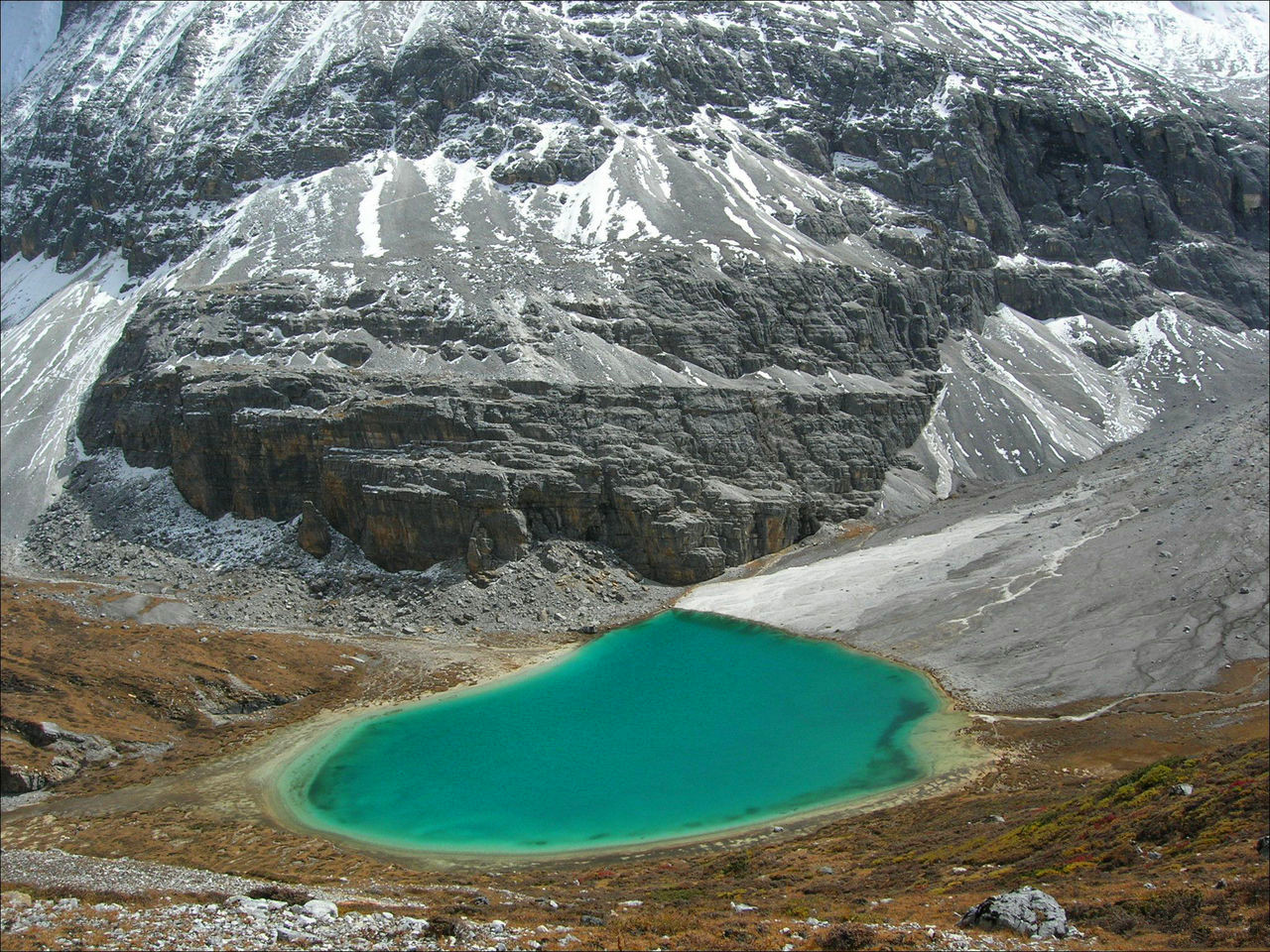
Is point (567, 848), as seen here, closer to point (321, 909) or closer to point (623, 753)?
point (623, 753)

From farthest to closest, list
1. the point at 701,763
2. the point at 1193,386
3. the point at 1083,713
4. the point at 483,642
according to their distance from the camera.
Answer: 1. the point at 1193,386
2. the point at 483,642
3. the point at 1083,713
4. the point at 701,763

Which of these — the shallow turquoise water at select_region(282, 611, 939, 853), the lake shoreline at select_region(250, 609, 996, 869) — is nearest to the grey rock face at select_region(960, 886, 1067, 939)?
the lake shoreline at select_region(250, 609, 996, 869)

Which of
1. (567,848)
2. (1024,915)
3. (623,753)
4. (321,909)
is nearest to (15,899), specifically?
(321,909)

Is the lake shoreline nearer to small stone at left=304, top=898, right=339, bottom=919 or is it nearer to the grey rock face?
small stone at left=304, top=898, right=339, bottom=919

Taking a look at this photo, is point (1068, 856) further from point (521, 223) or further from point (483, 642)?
point (521, 223)

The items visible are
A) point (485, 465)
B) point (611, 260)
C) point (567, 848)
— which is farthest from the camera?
point (611, 260)

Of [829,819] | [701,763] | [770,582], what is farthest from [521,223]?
[829,819]
